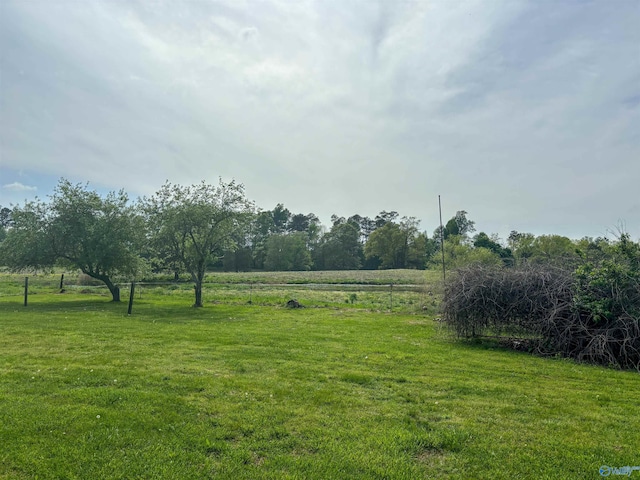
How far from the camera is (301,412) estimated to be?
4961 millimetres

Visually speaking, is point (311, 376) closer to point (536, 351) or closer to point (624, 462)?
point (624, 462)

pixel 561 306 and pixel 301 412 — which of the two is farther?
pixel 561 306

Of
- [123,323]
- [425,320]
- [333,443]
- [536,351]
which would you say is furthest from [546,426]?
[123,323]

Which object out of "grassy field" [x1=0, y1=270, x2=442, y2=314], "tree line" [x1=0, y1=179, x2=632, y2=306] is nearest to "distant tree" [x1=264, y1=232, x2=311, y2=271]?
"grassy field" [x1=0, y1=270, x2=442, y2=314]

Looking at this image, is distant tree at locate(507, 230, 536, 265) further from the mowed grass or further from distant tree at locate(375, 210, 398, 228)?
distant tree at locate(375, 210, 398, 228)

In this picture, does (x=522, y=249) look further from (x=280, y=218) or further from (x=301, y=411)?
(x=280, y=218)

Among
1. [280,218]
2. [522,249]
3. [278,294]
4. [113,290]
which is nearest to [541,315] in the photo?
[522,249]

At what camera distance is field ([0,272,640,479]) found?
371 cm

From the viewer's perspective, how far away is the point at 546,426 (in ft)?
15.5

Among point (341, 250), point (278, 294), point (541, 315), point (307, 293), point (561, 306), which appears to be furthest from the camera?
point (341, 250)

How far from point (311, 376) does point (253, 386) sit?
44.9 inches

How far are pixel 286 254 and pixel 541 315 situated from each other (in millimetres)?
73103

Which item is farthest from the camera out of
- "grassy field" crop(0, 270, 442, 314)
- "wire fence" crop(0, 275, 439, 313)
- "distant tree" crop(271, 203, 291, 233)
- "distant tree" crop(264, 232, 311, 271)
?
"distant tree" crop(271, 203, 291, 233)

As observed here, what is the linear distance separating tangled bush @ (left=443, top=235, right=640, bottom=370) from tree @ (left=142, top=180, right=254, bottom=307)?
1319 centimetres
